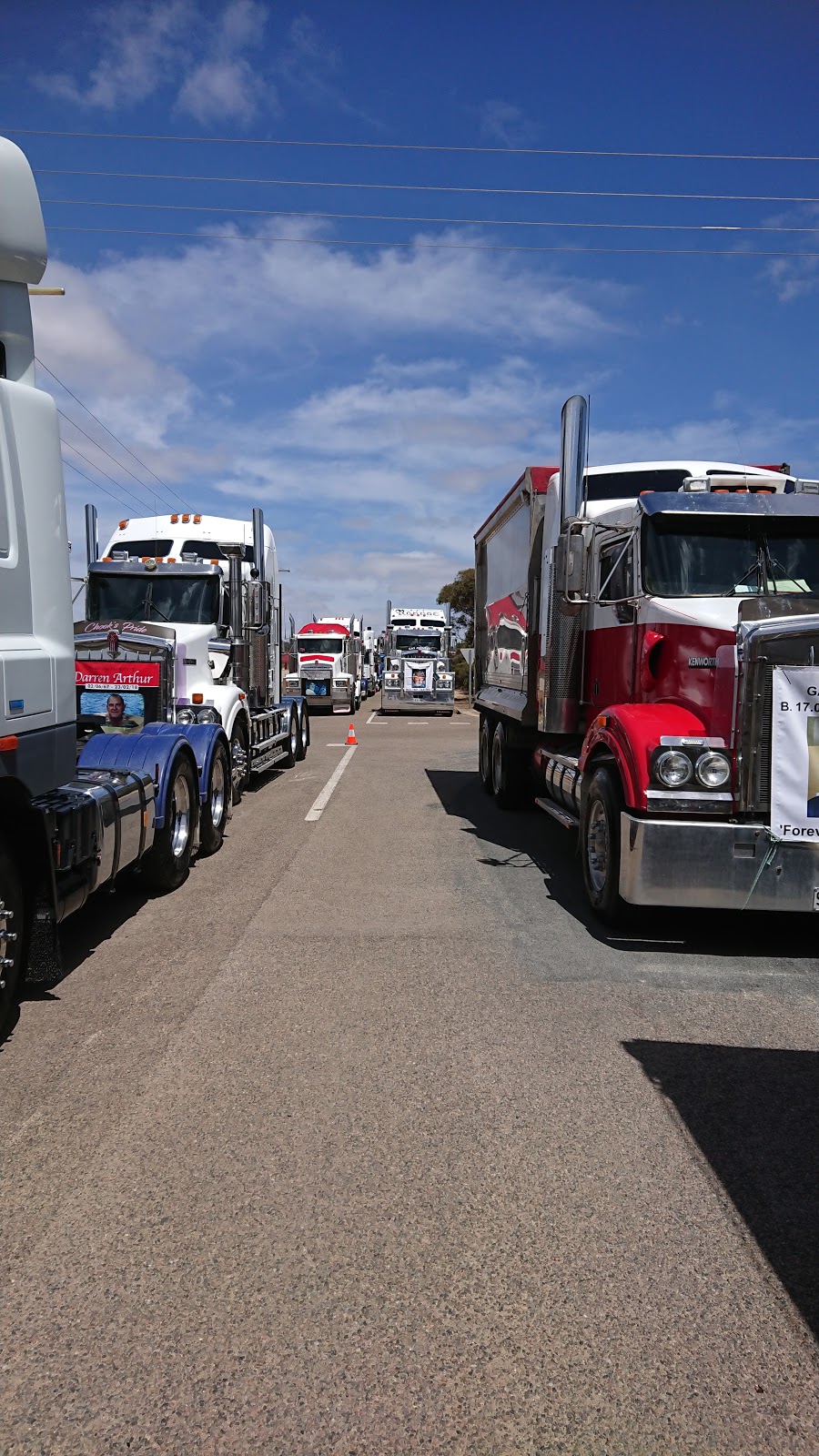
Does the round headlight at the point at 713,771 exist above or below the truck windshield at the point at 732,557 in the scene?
below

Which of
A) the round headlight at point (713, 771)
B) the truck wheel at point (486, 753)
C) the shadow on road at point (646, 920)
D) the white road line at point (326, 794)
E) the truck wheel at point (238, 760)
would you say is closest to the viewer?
the round headlight at point (713, 771)

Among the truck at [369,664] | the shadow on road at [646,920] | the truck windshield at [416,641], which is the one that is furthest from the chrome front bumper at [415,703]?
the shadow on road at [646,920]

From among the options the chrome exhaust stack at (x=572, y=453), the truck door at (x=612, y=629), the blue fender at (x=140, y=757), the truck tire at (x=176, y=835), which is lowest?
the truck tire at (x=176, y=835)

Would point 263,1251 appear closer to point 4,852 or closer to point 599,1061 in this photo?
point 599,1061

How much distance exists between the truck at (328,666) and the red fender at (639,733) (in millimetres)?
26778

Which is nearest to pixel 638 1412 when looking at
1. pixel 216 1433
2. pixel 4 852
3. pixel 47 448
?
pixel 216 1433

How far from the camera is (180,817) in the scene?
319 inches

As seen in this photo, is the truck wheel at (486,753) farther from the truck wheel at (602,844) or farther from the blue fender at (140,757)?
the blue fender at (140,757)

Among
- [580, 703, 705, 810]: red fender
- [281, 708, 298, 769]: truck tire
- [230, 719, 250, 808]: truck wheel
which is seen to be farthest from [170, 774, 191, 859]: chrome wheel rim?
[281, 708, 298, 769]: truck tire

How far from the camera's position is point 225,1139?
3.70 m

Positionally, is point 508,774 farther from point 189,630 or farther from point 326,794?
point 189,630

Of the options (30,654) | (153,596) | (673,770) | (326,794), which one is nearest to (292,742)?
(326,794)

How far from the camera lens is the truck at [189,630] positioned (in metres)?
9.87

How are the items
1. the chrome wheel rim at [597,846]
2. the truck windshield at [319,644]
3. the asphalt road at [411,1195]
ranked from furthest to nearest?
the truck windshield at [319,644], the chrome wheel rim at [597,846], the asphalt road at [411,1195]
